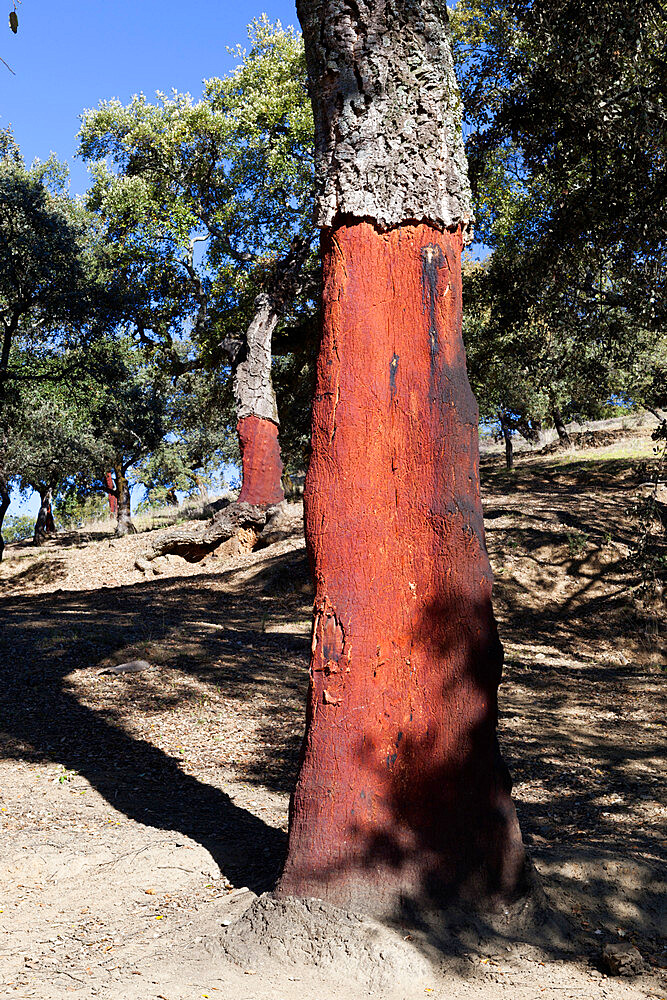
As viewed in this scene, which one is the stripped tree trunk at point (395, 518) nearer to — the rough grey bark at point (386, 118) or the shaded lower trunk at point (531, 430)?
the rough grey bark at point (386, 118)

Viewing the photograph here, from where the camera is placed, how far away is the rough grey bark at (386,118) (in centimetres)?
357

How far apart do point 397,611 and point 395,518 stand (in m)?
0.40

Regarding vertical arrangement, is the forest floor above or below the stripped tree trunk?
below

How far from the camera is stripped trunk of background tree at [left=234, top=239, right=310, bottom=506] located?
16.8 metres

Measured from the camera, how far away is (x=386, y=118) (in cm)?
358

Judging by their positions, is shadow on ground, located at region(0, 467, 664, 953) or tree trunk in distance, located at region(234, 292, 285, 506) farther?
tree trunk in distance, located at region(234, 292, 285, 506)

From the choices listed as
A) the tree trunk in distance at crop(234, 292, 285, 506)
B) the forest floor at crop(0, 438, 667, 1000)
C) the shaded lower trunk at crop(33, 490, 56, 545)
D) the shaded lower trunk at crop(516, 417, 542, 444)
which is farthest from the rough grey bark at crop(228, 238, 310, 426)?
the shaded lower trunk at crop(516, 417, 542, 444)

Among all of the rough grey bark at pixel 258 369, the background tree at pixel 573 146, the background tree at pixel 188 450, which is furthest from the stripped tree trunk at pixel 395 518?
the background tree at pixel 188 450

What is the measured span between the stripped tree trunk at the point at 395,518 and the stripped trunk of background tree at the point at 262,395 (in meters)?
13.1

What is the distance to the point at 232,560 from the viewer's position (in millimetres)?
15367

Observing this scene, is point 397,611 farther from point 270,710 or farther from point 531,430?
point 531,430

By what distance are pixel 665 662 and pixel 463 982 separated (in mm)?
7587

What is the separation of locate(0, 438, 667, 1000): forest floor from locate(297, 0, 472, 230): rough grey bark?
307 centimetres

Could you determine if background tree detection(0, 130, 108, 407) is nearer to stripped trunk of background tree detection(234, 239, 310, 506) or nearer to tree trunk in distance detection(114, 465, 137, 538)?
stripped trunk of background tree detection(234, 239, 310, 506)
